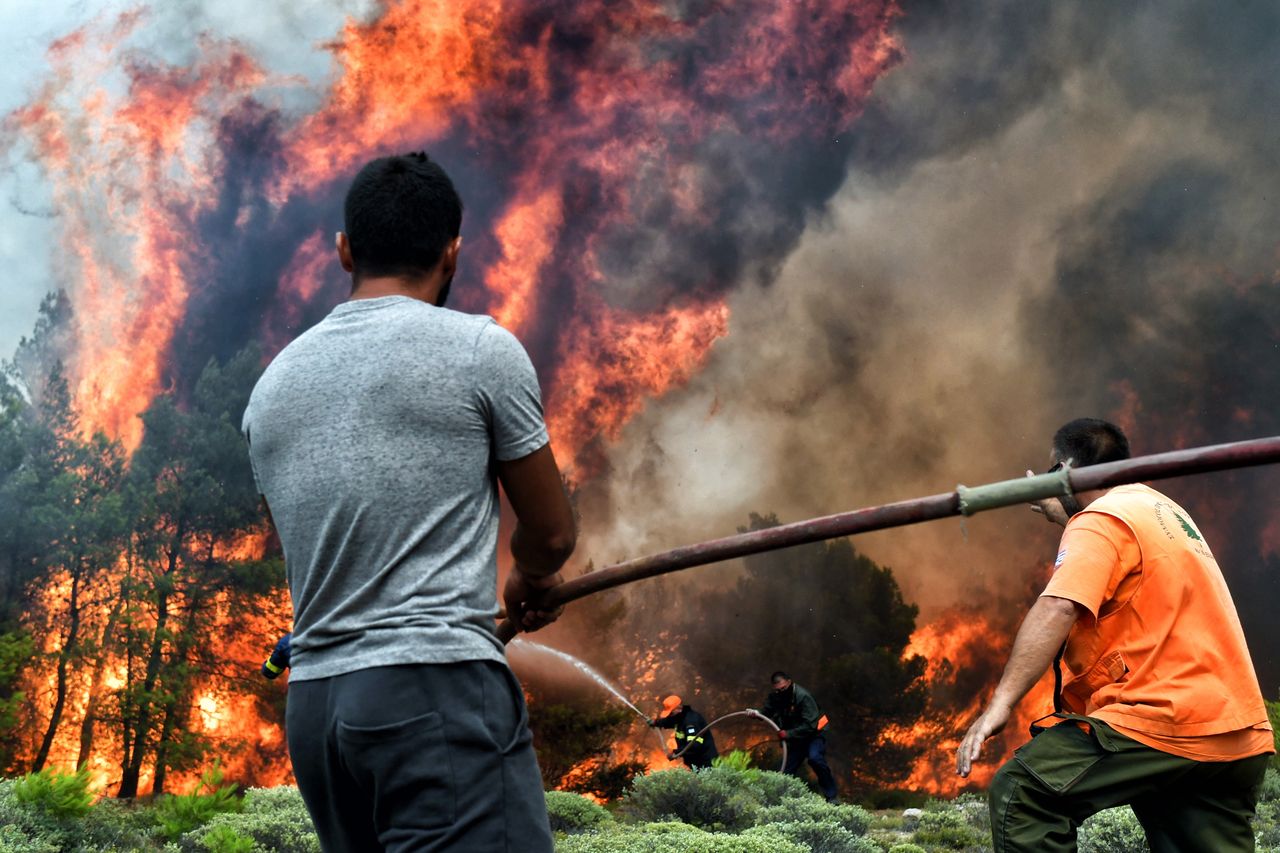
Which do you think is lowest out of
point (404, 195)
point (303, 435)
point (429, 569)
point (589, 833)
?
point (589, 833)

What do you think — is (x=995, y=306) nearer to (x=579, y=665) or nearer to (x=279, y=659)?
(x=579, y=665)

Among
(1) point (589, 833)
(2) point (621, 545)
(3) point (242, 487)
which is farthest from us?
(2) point (621, 545)

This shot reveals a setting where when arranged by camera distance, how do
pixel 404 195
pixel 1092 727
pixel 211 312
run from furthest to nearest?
pixel 211 312 → pixel 1092 727 → pixel 404 195

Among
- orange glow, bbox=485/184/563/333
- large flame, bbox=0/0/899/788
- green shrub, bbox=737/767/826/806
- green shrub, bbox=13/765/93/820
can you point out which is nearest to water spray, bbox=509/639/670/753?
large flame, bbox=0/0/899/788

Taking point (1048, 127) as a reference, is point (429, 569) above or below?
below

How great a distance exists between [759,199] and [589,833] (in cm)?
1526

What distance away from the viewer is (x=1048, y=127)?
20.3 meters

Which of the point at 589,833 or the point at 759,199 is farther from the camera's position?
the point at 759,199

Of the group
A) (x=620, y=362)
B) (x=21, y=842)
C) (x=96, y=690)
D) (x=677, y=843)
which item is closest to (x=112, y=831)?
(x=21, y=842)

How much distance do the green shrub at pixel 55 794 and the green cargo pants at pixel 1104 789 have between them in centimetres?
554

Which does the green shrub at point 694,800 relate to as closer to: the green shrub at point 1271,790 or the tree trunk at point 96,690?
the green shrub at point 1271,790

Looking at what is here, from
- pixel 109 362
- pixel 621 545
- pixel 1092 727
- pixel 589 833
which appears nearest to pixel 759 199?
pixel 621 545

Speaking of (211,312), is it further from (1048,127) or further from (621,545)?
(1048,127)

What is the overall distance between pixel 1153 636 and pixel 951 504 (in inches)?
56.8
